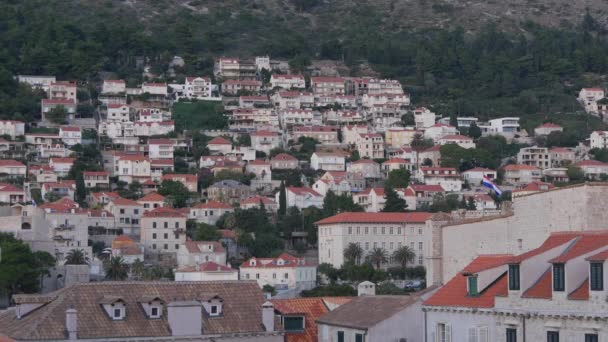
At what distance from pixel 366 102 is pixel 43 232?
70547 mm

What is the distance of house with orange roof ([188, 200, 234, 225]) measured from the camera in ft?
414

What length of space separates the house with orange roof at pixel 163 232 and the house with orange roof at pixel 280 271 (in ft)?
38.0

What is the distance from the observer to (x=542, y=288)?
3066cm

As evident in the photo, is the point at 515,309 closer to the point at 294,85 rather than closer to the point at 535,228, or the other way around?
the point at 535,228

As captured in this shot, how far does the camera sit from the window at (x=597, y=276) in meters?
28.4

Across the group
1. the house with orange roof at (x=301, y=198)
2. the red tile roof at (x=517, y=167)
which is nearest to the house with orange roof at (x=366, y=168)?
the red tile roof at (x=517, y=167)

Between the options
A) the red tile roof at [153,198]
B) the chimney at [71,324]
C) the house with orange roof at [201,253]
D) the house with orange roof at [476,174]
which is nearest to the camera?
the chimney at [71,324]

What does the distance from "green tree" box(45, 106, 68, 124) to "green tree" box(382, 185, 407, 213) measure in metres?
37.5

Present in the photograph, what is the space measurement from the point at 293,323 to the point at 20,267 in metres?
45.7

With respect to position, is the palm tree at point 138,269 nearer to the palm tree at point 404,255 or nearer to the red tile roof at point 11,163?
the palm tree at point 404,255

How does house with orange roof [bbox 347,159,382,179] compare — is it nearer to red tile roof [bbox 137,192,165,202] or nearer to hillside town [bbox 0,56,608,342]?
hillside town [bbox 0,56,608,342]

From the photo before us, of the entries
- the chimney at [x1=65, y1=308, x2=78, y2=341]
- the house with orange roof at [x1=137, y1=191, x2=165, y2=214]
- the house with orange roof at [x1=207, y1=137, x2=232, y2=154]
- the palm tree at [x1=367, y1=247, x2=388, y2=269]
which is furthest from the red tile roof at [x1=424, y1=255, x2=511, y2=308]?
the house with orange roof at [x1=207, y1=137, x2=232, y2=154]

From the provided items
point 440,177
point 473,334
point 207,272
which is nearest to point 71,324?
point 473,334

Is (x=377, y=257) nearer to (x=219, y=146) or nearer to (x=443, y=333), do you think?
(x=219, y=146)
